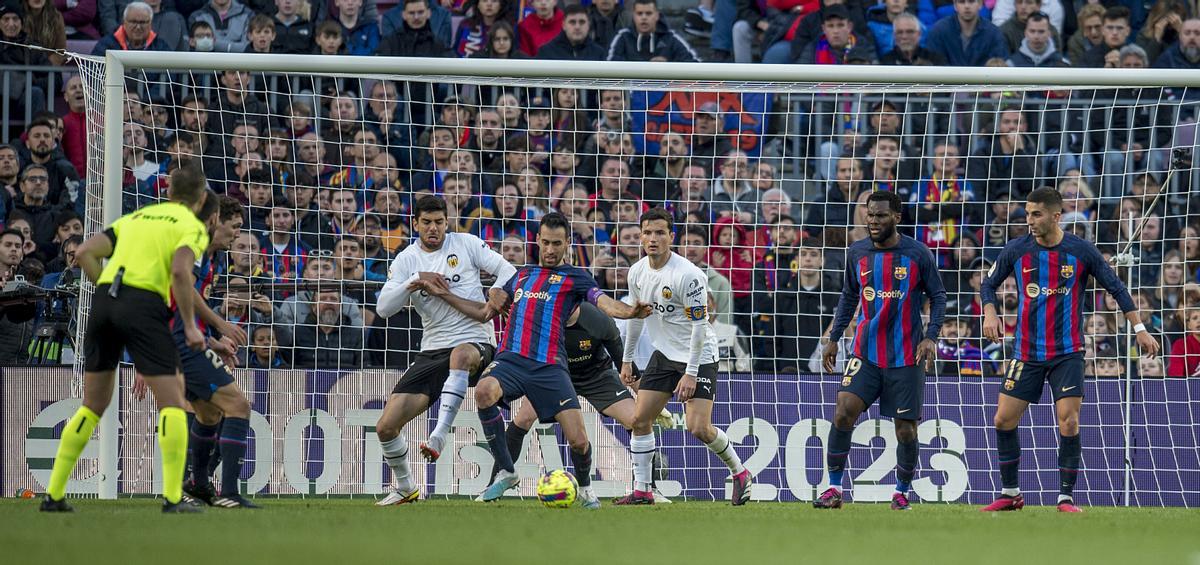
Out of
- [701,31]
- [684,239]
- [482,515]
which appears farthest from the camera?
[701,31]

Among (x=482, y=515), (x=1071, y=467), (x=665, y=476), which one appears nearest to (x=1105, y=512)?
(x=1071, y=467)

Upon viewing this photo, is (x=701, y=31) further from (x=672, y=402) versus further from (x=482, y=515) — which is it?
(x=482, y=515)

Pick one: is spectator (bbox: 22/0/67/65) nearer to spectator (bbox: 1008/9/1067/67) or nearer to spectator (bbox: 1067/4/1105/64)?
spectator (bbox: 1008/9/1067/67)

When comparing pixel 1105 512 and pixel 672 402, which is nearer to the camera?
pixel 1105 512

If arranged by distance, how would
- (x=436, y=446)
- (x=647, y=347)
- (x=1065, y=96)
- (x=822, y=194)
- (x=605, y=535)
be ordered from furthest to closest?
(x=1065, y=96), (x=822, y=194), (x=647, y=347), (x=436, y=446), (x=605, y=535)

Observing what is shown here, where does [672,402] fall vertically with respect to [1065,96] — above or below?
below

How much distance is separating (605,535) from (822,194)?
8003 millimetres

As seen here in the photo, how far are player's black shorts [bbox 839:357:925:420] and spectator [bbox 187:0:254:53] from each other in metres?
8.53

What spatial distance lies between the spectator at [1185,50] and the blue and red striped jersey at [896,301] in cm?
713

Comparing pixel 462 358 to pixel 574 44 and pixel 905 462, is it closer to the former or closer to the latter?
pixel 905 462

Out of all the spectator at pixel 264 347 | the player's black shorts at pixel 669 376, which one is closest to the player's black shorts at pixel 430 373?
the player's black shorts at pixel 669 376

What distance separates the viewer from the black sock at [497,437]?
1055 centimetres

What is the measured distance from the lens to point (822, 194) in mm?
14625

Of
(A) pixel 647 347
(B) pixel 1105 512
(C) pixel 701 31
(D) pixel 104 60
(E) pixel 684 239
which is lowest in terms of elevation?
(B) pixel 1105 512
